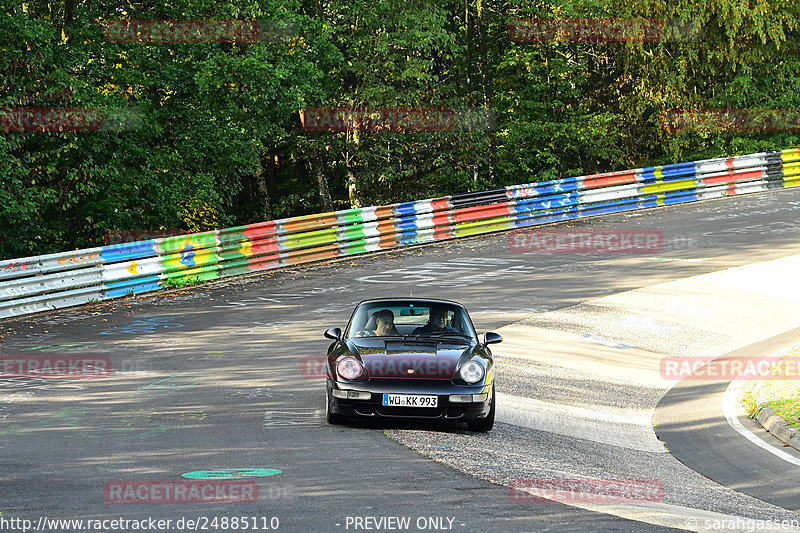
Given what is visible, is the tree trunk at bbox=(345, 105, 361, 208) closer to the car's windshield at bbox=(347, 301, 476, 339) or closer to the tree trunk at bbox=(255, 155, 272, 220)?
the tree trunk at bbox=(255, 155, 272, 220)

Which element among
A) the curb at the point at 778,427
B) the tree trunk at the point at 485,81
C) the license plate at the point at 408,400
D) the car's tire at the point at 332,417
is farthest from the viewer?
the tree trunk at the point at 485,81

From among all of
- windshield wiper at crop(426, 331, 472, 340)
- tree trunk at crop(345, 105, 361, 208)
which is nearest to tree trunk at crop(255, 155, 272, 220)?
tree trunk at crop(345, 105, 361, 208)

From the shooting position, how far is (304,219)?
24969mm

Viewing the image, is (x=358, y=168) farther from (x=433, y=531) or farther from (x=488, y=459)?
(x=433, y=531)

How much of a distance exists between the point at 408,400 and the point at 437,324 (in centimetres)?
145

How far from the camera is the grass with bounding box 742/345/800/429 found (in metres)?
12.4

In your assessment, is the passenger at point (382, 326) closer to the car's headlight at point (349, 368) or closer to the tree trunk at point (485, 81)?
the car's headlight at point (349, 368)

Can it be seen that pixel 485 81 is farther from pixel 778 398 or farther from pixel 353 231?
pixel 778 398

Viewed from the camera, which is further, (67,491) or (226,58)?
(226,58)

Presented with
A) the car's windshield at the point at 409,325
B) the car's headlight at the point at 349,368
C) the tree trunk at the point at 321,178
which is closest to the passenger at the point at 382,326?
the car's windshield at the point at 409,325

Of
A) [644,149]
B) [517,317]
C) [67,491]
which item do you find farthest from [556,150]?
[67,491]

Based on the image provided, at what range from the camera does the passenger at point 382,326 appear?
36.6 ft

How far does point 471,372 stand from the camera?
1030cm

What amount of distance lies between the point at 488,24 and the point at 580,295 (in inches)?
776
